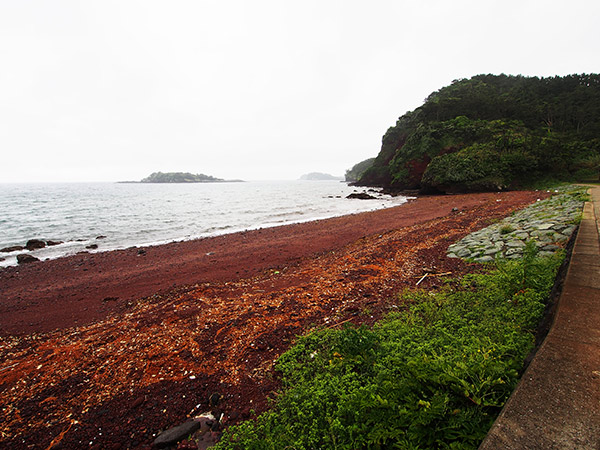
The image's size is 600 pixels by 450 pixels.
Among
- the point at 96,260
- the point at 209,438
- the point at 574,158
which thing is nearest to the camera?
the point at 209,438

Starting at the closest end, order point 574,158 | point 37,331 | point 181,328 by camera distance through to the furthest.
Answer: point 181,328 < point 37,331 < point 574,158

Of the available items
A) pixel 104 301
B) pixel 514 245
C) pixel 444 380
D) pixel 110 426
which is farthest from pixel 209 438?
pixel 514 245

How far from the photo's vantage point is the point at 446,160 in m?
32.6

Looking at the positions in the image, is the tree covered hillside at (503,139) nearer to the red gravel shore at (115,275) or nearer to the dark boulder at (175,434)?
the red gravel shore at (115,275)

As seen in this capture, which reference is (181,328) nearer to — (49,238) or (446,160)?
(49,238)

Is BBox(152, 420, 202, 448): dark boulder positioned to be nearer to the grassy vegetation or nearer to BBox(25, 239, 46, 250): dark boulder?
the grassy vegetation

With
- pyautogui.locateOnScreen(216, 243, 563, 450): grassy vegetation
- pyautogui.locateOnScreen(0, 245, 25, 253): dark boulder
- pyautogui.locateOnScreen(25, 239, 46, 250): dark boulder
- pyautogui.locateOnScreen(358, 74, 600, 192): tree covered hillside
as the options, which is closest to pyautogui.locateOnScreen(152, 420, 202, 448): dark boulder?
pyautogui.locateOnScreen(216, 243, 563, 450): grassy vegetation

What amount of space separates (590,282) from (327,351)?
3486 mm

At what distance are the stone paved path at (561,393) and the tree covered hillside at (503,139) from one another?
32.4m

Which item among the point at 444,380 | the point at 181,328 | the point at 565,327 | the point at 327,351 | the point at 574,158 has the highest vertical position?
the point at 574,158

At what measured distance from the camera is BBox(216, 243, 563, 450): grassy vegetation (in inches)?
71.0

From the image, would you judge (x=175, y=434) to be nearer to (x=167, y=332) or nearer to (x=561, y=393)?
(x=167, y=332)

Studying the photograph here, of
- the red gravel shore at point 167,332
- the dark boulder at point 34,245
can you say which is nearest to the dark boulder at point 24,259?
the dark boulder at point 34,245

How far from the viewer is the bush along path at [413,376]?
181 cm
